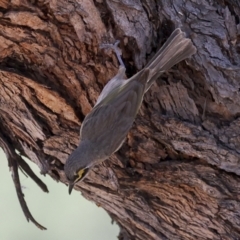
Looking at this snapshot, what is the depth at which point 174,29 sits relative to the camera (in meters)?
3.17

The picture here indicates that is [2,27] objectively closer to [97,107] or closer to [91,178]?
[97,107]

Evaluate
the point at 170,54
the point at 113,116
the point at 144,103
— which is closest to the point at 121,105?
the point at 113,116

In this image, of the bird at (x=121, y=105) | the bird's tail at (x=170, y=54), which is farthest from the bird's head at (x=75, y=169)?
the bird's tail at (x=170, y=54)

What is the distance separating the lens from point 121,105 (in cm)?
354

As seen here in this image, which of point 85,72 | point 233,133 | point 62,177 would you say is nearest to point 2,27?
point 85,72

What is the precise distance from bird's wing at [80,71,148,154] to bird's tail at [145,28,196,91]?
0.21ft

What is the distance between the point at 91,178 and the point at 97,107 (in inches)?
17.6

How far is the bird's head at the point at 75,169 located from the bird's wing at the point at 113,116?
12 centimetres

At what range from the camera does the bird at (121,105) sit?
121 inches

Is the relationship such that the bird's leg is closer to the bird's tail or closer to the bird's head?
the bird's tail

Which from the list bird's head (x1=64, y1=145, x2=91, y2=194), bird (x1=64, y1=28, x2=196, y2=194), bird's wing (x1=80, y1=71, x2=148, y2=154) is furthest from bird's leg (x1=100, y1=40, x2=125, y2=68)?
bird's head (x1=64, y1=145, x2=91, y2=194)

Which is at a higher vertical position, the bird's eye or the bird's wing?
the bird's wing

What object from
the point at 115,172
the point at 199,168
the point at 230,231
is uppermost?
the point at 115,172

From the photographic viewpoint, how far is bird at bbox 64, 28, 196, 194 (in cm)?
308
